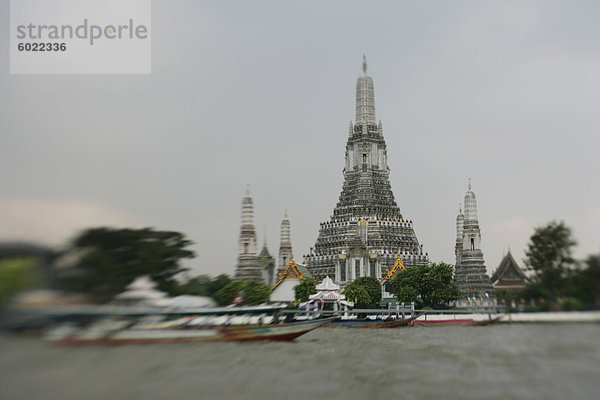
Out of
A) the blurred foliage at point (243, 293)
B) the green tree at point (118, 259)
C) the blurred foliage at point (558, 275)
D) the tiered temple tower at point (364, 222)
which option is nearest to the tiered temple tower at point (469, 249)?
the tiered temple tower at point (364, 222)

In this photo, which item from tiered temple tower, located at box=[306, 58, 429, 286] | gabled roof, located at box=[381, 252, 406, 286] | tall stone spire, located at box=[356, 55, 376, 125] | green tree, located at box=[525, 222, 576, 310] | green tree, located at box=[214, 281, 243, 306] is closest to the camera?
green tree, located at box=[525, 222, 576, 310]

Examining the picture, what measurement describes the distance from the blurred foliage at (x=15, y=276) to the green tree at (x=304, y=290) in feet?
244

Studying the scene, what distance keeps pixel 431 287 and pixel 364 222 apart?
30387 millimetres

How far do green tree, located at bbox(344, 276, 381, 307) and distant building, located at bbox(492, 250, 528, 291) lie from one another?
182 feet

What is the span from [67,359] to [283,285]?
269 ft

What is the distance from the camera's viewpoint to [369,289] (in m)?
86.7

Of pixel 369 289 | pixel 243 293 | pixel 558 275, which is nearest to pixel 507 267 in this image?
pixel 558 275

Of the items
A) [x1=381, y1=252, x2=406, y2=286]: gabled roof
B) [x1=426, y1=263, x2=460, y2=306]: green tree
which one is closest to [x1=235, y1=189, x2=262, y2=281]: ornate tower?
[x1=381, y1=252, x2=406, y2=286]: gabled roof

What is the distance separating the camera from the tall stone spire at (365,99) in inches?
4478

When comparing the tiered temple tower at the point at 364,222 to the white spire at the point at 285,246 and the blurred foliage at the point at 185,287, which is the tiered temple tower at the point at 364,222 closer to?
the white spire at the point at 285,246

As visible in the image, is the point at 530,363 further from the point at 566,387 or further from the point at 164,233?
the point at 164,233

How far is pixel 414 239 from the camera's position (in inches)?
4281

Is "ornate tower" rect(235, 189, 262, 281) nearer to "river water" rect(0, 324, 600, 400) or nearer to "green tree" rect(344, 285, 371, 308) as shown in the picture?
"green tree" rect(344, 285, 371, 308)

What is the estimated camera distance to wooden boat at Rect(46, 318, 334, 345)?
47.0ft
